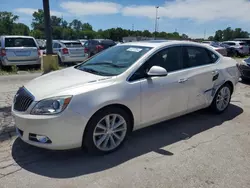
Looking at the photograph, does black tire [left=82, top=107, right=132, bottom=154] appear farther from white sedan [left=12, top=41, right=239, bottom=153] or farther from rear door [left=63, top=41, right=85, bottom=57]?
rear door [left=63, top=41, right=85, bottom=57]

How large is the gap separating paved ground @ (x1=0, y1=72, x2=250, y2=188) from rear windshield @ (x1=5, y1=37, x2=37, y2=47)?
688 centimetres

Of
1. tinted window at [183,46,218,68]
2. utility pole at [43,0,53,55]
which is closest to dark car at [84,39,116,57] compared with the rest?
utility pole at [43,0,53,55]

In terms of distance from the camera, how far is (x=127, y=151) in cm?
330

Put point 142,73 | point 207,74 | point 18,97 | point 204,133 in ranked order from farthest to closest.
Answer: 1. point 207,74
2. point 204,133
3. point 142,73
4. point 18,97

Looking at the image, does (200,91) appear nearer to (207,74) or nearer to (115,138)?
(207,74)

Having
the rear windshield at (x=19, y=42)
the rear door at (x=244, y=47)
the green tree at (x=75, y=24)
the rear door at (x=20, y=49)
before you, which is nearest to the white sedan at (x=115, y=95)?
the rear door at (x=20, y=49)

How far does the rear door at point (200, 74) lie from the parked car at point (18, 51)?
7342 mm

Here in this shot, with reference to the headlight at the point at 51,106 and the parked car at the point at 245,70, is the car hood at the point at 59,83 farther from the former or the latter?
the parked car at the point at 245,70

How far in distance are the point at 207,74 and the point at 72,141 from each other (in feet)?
9.06

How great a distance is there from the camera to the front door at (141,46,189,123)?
340 centimetres

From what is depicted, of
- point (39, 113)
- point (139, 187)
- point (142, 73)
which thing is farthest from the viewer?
point (142, 73)

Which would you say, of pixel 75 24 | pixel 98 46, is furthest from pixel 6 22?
pixel 98 46

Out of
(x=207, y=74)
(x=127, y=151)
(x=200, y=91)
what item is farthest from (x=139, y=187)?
(x=207, y=74)

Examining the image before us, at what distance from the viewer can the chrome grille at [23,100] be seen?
2922 millimetres
